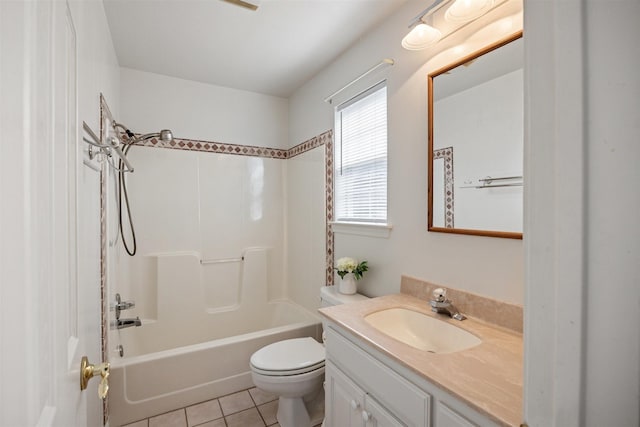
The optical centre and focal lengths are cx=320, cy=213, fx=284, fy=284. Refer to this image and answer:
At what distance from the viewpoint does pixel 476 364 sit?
0.90 metres

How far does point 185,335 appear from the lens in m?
2.62

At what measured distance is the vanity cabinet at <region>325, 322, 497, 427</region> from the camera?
2.68 feet

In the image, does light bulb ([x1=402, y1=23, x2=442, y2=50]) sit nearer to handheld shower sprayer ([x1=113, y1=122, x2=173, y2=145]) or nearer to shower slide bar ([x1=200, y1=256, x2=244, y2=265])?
handheld shower sprayer ([x1=113, y1=122, x2=173, y2=145])

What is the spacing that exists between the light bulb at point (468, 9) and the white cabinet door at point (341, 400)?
1.60 m

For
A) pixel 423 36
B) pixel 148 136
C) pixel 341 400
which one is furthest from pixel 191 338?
pixel 423 36

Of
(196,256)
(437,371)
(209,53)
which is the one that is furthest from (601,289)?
(196,256)

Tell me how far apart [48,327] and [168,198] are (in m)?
2.38

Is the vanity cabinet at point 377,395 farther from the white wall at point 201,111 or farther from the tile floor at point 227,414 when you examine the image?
the white wall at point 201,111

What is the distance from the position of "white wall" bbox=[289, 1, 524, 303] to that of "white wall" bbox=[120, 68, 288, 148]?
119 cm

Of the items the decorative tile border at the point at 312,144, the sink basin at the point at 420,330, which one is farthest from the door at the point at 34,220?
the decorative tile border at the point at 312,144

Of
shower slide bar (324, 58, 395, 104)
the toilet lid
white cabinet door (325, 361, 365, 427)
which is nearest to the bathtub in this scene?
the toilet lid

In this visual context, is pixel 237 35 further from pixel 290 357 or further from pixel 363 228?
pixel 290 357

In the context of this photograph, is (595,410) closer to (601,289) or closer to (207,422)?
(601,289)

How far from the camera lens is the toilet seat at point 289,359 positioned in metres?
1.64
